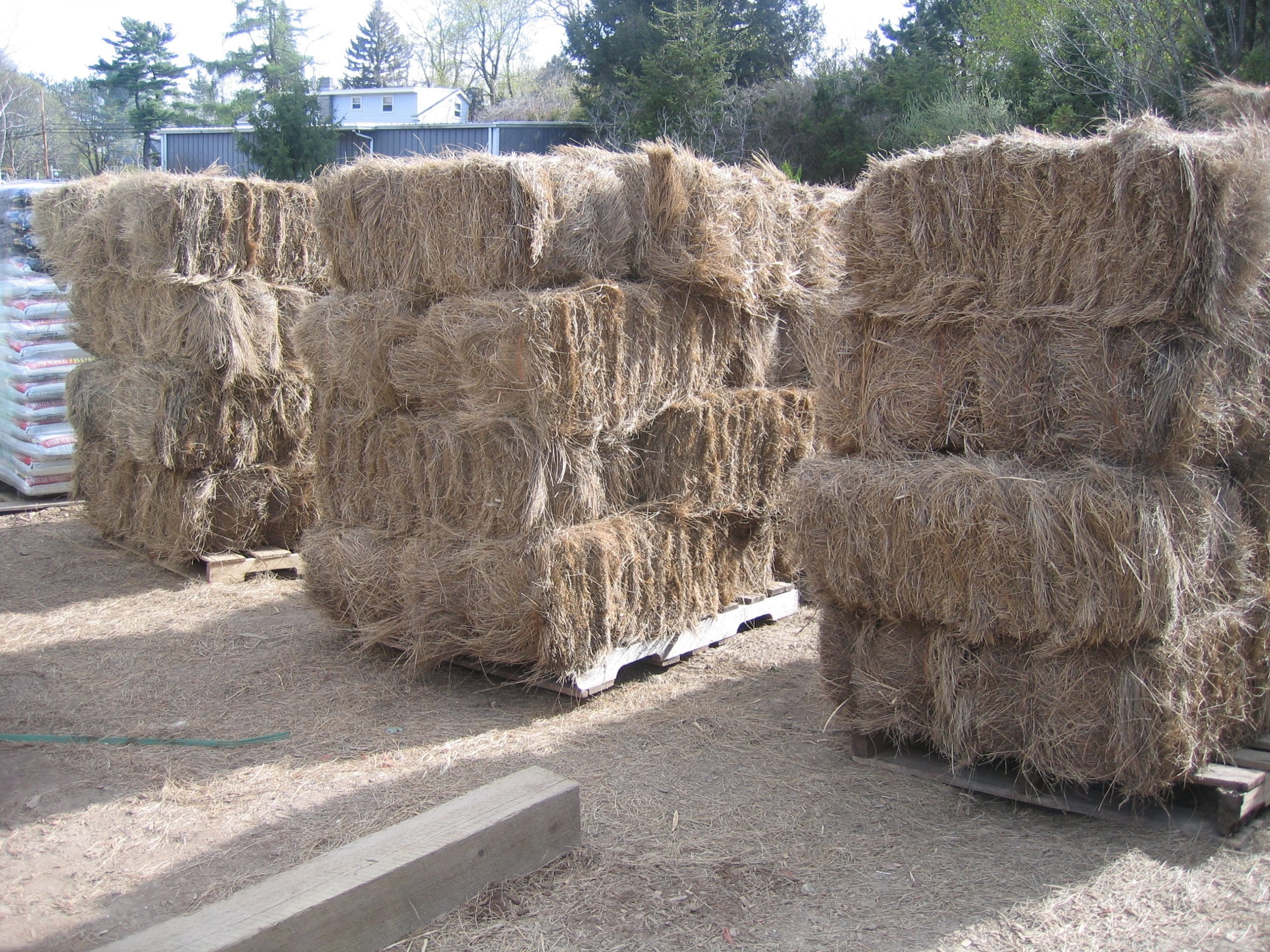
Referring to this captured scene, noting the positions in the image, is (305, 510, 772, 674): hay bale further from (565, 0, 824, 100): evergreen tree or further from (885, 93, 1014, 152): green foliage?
(565, 0, 824, 100): evergreen tree

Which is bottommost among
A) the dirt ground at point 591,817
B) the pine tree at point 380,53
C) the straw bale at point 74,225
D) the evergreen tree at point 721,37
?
the dirt ground at point 591,817

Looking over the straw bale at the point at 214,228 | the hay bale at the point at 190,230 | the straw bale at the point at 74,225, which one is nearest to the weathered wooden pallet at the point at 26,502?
the straw bale at the point at 74,225

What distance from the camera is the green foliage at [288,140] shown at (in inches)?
1075

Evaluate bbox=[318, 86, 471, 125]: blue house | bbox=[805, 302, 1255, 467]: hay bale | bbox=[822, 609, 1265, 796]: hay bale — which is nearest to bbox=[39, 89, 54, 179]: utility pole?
bbox=[318, 86, 471, 125]: blue house

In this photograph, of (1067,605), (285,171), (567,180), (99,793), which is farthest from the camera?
(285,171)

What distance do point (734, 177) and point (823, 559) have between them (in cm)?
264

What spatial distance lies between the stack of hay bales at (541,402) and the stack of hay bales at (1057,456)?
1259 mm

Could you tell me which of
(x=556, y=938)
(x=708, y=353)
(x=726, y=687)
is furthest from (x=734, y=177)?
(x=556, y=938)

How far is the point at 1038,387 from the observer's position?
143 inches

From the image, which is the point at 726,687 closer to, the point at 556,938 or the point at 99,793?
the point at 556,938

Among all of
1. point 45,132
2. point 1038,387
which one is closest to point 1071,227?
point 1038,387

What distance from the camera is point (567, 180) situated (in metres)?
4.96

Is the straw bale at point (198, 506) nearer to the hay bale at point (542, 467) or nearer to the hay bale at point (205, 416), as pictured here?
the hay bale at point (205, 416)

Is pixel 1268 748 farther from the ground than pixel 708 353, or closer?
closer
